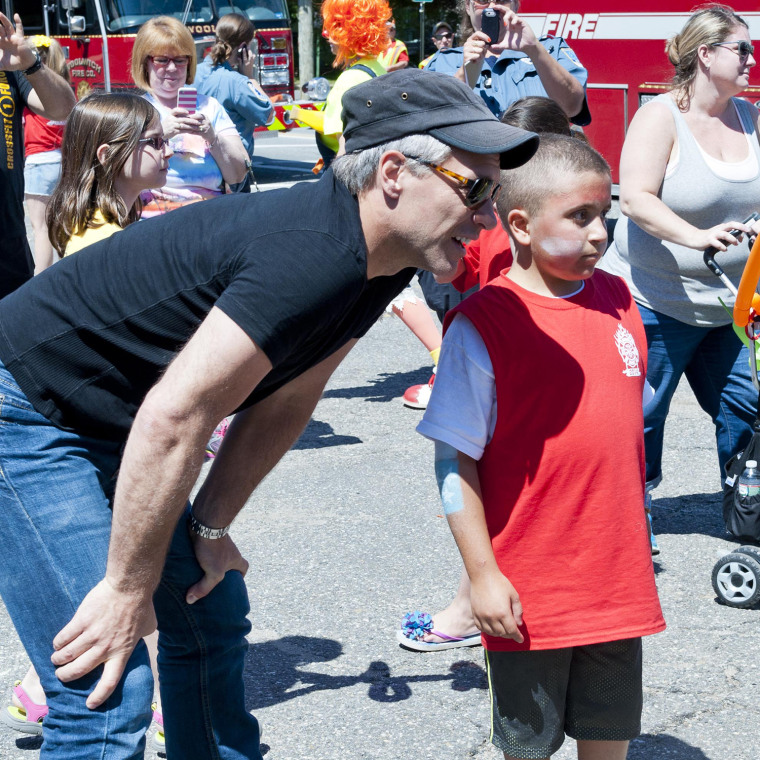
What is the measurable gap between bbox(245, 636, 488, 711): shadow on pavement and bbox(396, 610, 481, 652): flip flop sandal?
90mm

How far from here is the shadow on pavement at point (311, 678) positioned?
3.32 m

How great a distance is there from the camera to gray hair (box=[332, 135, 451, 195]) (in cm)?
193

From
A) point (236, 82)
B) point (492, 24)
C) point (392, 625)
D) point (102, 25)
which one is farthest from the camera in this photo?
Answer: point (102, 25)

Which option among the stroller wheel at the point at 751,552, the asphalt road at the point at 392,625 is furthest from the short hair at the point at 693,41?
the asphalt road at the point at 392,625

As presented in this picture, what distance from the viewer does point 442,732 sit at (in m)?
3.09

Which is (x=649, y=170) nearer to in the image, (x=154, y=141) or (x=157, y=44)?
(x=154, y=141)

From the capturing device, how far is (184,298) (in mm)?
2004

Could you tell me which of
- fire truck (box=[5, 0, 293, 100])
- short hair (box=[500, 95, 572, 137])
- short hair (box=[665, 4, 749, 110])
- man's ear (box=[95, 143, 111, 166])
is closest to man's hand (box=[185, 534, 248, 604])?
man's ear (box=[95, 143, 111, 166])

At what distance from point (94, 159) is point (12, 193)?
134 centimetres

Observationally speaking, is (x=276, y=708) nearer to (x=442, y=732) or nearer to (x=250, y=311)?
(x=442, y=732)

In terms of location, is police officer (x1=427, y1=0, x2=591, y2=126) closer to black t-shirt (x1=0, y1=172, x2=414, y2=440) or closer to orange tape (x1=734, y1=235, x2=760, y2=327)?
orange tape (x1=734, y1=235, x2=760, y2=327)

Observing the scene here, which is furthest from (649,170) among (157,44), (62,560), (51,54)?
(51,54)

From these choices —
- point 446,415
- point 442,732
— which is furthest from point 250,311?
point 442,732

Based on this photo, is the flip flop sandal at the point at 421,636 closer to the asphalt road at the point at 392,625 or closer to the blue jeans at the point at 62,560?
the asphalt road at the point at 392,625
